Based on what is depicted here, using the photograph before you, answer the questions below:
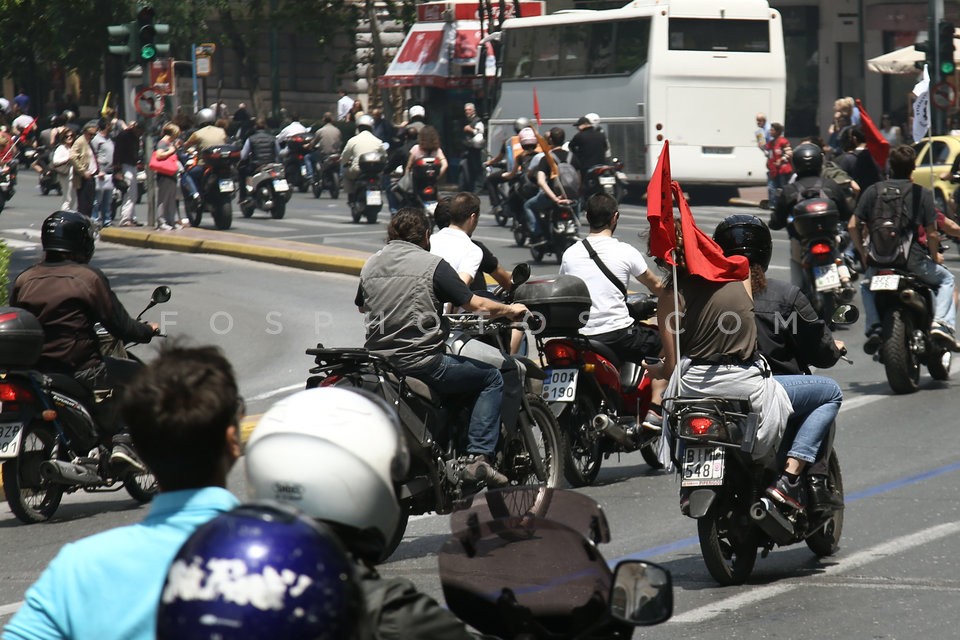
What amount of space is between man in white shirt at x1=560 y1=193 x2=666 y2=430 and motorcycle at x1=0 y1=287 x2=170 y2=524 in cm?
246

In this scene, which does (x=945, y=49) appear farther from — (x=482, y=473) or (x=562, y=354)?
(x=482, y=473)

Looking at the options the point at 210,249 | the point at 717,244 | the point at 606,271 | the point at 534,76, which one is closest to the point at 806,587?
the point at 717,244

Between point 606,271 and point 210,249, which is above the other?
point 606,271

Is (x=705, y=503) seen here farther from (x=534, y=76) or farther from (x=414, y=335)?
(x=534, y=76)

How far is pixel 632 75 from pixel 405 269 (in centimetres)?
2203

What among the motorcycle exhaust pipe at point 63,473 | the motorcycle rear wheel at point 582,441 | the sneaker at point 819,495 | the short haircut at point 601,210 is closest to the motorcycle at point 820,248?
the short haircut at point 601,210

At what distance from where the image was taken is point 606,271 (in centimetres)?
865

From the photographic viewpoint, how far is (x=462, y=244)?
9.04 m

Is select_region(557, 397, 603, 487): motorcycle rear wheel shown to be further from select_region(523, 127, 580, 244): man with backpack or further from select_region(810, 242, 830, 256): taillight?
select_region(523, 127, 580, 244): man with backpack

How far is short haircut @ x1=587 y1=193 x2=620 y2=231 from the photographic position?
8766 millimetres

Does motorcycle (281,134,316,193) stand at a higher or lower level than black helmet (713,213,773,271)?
lower

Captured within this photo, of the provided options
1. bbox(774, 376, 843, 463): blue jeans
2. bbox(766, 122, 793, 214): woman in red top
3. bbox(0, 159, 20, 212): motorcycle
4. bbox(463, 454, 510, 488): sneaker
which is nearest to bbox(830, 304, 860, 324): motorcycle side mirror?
bbox(774, 376, 843, 463): blue jeans

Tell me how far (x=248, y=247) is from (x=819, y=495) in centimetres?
1507

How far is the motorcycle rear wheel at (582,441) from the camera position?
27.1 ft
